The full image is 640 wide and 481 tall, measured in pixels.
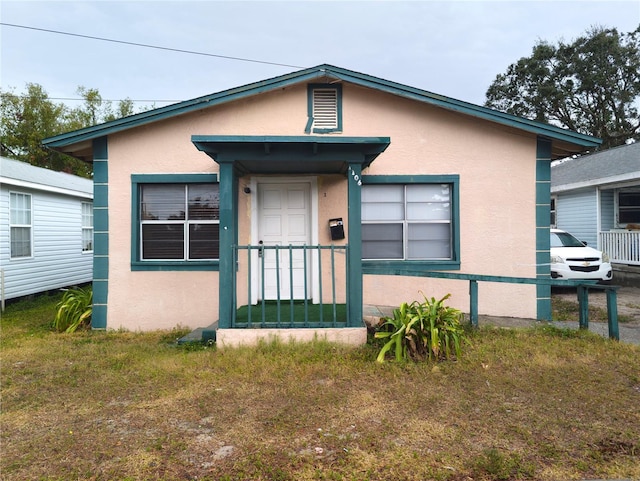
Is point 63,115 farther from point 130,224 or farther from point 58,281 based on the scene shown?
point 130,224

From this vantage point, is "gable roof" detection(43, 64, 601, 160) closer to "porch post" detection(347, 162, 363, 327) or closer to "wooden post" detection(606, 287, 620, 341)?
"porch post" detection(347, 162, 363, 327)

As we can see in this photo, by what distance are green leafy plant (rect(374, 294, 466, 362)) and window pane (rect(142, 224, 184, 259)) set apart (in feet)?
12.3

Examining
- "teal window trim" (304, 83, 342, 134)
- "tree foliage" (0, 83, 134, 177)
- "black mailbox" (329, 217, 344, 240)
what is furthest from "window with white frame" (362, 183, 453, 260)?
"tree foliage" (0, 83, 134, 177)

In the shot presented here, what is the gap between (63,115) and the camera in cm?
2673

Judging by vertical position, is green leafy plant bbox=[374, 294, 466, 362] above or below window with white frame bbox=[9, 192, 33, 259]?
below

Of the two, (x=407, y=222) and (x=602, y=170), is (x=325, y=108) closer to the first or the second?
(x=407, y=222)

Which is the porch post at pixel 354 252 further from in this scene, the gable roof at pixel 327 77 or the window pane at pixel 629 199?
the window pane at pixel 629 199

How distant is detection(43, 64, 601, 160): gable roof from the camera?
6.46 meters

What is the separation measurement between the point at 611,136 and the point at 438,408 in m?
30.1

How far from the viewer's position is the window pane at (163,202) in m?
6.81

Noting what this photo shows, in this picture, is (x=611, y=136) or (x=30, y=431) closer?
(x=30, y=431)

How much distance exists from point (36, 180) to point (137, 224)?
16.2ft

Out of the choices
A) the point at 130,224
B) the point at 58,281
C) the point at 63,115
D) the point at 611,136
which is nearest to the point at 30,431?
the point at 130,224

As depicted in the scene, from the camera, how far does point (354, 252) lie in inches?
209
